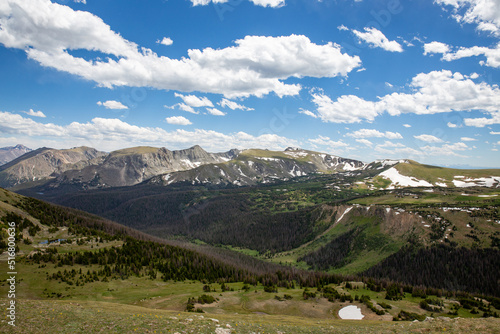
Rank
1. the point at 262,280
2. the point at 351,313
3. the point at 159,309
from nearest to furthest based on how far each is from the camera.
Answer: the point at 159,309 → the point at 351,313 → the point at 262,280

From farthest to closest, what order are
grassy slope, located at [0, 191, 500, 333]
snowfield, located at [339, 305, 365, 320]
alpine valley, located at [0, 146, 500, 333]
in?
1. snowfield, located at [339, 305, 365, 320]
2. alpine valley, located at [0, 146, 500, 333]
3. grassy slope, located at [0, 191, 500, 333]

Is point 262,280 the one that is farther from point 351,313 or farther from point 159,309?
point 159,309

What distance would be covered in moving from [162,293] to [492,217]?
670 feet

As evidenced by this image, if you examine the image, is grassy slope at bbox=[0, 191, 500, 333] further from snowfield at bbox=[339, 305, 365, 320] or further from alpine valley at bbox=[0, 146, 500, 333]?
snowfield at bbox=[339, 305, 365, 320]

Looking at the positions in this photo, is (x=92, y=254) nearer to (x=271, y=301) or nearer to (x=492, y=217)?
(x=271, y=301)

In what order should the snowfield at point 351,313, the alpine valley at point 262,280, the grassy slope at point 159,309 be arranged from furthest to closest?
the snowfield at point 351,313, the alpine valley at point 262,280, the grassy slope at point 159,309

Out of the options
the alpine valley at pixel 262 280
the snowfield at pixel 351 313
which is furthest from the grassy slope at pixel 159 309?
the snowfield at pixel 351 313

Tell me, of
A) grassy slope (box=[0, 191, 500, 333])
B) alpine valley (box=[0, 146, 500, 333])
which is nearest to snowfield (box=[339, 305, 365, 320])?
grassy slope (box=[0, 191, 500, 333])

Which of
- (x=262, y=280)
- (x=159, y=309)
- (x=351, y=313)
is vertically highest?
(x=159, y=309)

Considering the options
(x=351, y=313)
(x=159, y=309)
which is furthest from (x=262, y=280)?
(x=159, y=309)

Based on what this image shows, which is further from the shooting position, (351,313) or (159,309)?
(351,313)

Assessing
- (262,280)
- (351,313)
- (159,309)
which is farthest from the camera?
(262,280)

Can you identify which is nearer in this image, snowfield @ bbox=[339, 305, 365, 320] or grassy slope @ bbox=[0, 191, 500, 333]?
grassy slope @ bbox=[0, 191, 500, 333]

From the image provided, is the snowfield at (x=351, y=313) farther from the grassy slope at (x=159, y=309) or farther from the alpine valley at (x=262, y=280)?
the alpine valley at (x=262, y=280)
